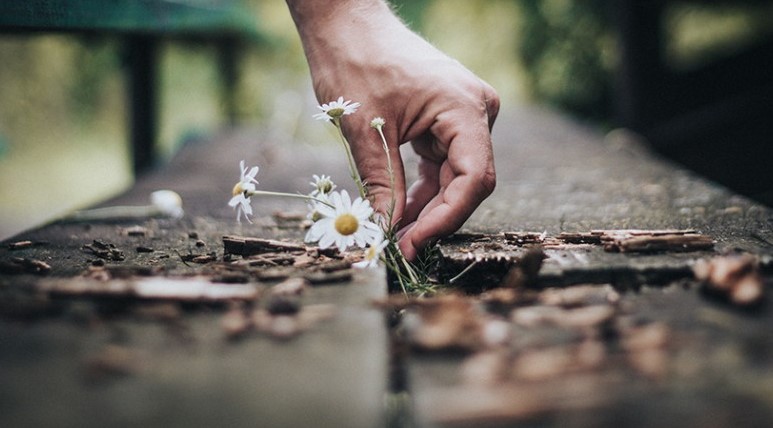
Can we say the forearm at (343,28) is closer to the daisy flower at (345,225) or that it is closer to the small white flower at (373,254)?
the daisy flower at (345,225)

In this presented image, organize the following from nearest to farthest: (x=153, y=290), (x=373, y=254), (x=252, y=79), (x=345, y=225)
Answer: (x=153, y=290)
(x=373, y=254)
(x=345, y=225)
(x=252, y=79)

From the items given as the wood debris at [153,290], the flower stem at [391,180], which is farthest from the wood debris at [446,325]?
the flower stem at [391,180]

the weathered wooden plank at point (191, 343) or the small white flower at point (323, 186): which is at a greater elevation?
the small white flower at point (323, 186)

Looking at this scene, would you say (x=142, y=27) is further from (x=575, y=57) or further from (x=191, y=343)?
(x=575, y=57)

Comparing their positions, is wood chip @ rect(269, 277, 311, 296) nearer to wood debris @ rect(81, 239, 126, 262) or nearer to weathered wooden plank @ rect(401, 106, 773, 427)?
weathered wooden plank @ rect(401, 106, 773, 427)

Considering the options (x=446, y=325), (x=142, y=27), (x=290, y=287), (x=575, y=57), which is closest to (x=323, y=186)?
(x=290, y=287)

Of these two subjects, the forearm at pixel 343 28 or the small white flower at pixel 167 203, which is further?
the small white flower at pixel 167 203
